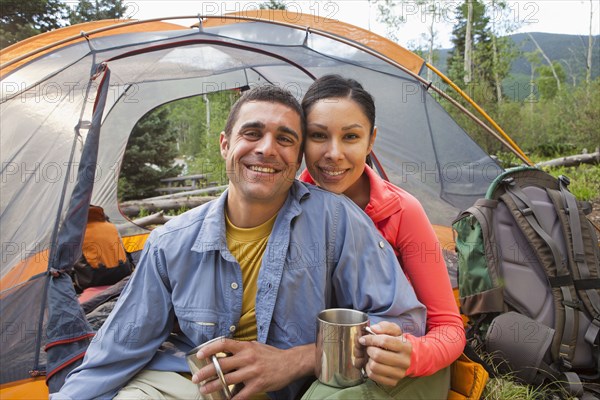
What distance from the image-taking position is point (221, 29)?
326cm

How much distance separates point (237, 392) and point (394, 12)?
17.8m

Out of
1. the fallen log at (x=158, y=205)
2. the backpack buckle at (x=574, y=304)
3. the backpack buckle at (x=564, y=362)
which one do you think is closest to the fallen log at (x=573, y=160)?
the fallen log at (x=158, y=205)

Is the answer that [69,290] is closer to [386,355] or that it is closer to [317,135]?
[317,135]

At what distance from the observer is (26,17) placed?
11.7 metres

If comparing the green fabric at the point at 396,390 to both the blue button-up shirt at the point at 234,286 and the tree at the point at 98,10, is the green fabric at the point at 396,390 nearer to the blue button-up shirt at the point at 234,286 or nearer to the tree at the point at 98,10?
the blue button-up shirt at the point at 234,286

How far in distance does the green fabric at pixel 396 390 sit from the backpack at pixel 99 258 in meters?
2.71

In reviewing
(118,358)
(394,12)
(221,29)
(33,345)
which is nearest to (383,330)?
(118,358)

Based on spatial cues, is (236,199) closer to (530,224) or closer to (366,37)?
(530,224)

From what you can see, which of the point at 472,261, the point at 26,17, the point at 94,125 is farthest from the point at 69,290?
the point at 26,17

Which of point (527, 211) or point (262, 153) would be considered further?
point (527, 211)

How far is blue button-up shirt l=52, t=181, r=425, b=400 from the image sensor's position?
4.83 feet

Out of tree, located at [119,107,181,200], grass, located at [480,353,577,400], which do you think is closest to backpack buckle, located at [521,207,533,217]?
grass, located at [480,353,577,400]

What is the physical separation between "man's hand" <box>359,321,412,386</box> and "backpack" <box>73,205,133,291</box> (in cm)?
283

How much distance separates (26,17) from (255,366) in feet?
44.2
